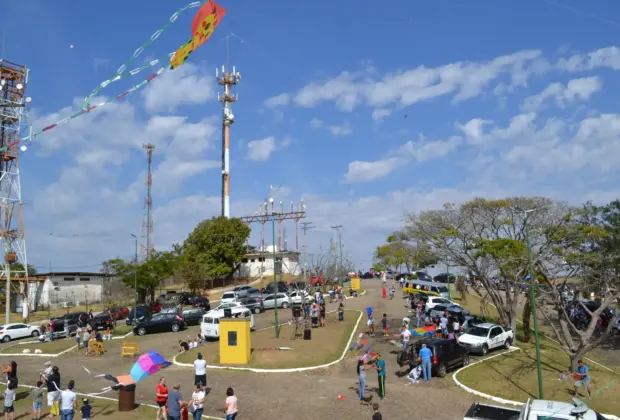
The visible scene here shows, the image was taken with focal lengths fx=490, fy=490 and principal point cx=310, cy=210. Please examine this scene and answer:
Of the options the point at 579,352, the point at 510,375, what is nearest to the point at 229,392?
the point at 510,375

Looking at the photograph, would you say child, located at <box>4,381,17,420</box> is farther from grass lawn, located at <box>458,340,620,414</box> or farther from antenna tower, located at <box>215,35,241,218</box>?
antenna tower, located at <box>215,35,241,218</box>

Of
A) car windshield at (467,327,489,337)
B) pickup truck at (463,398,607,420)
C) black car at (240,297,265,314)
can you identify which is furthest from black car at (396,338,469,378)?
black car at (240,297,265,314)

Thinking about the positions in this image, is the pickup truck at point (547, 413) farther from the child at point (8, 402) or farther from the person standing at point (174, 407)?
the child at point (8, 402)

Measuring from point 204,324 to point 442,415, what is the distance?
18.1 metres

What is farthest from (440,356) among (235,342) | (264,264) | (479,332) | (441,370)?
(264,264)

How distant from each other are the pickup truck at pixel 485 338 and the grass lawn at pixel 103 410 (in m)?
15.6

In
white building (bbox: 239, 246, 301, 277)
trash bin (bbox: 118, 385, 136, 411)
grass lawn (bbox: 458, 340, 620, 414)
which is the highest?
white building (bbox: 239, 246, 301, 277)

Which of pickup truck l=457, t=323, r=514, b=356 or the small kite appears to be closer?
the small kite

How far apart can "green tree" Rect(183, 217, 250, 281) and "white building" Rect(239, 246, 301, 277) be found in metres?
7.03

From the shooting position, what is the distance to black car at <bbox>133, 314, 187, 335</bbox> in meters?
33.4

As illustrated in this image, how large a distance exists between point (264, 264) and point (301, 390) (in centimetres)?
5584

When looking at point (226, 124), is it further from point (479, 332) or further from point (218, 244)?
point (479, 332)

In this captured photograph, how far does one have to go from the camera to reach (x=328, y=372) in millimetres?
21469

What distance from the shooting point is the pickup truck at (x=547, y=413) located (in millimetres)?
10938
